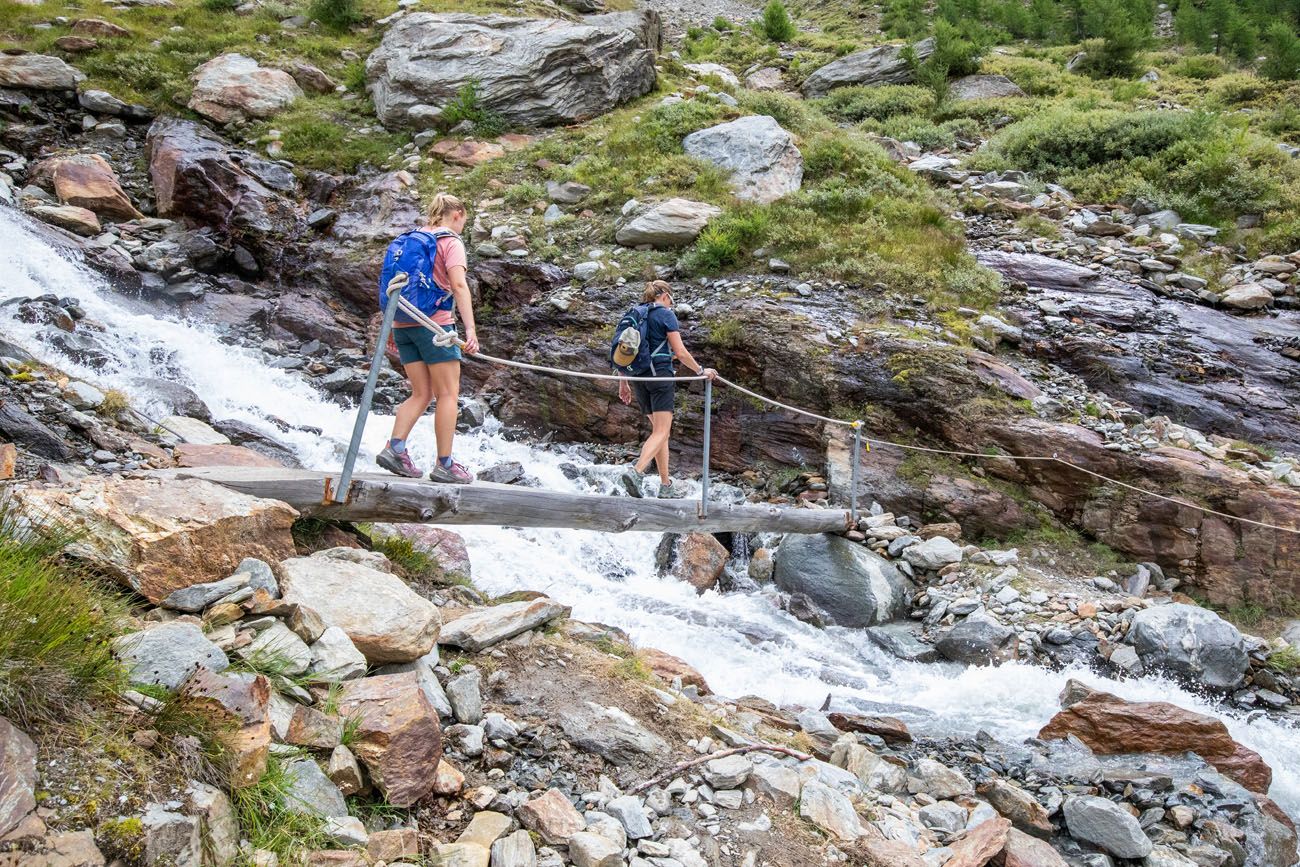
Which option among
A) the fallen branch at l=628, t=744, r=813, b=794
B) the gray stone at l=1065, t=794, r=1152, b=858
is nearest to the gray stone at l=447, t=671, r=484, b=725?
the fallen branch at l=628, t=744, r=813, b=794

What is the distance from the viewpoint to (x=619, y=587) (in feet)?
28.1

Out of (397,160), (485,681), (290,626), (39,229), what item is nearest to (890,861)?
(485,681)

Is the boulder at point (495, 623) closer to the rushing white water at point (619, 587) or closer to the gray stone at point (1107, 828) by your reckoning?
the rushing white water at point (619, 587)

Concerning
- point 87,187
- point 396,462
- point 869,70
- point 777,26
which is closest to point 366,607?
point 396,462

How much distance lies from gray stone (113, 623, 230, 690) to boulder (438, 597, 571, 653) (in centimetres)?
166

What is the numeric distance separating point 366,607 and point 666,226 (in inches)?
436

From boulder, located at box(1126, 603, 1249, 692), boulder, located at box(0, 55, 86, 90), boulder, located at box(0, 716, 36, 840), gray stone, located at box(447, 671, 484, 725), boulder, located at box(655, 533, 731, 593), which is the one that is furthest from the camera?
boulder, located at box(0, 55, 86, 90)

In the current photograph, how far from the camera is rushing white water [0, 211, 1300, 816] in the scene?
22.3 ft

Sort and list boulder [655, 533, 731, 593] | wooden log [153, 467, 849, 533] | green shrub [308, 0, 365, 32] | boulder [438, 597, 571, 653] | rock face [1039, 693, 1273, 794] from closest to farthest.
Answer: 1. boulder [438, 597, 571, 653]
2. wooden log [153, 467, 849, 533]
3. rock face [1039, 693, 1273, 794]
4. boulder [655, 533, 731, 593]
5. green shrub [308, 0, 365, 32]

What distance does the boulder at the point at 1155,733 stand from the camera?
5.85m

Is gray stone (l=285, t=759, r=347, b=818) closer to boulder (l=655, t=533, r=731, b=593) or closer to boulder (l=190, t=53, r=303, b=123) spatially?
boulder (l=655, t=533, r=731, b=593)

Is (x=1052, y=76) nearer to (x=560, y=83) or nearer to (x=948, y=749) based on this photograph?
(x=560, y=83)

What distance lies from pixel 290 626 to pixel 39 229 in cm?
1195

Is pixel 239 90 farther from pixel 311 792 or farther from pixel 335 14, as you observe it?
pixel 311 792
